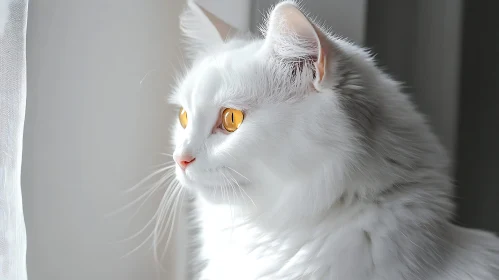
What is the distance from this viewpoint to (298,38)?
807mm

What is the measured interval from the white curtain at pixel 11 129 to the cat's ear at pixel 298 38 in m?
0.41

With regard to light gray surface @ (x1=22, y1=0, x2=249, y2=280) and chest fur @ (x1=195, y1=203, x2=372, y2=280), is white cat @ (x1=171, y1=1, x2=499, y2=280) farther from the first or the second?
light gray surface @ (x1=22, y1=0, x2=249, y2=280)

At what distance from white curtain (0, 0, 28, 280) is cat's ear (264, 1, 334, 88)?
1.34 ft

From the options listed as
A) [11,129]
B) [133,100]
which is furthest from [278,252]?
[133,100]

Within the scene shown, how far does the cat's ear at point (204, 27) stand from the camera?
3.70 feet

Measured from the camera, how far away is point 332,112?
2.70 ft

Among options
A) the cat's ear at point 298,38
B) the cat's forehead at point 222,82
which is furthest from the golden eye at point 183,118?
the cat's ear at point 298,38

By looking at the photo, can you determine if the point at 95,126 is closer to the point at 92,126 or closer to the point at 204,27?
the point at 92,126

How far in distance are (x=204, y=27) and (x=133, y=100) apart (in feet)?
0.95

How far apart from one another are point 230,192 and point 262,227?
100 mm

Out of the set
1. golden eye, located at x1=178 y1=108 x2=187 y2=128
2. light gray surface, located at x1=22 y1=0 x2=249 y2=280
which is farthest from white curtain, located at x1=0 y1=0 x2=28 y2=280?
golden eye, located at x1=178 y1=108 x2=187 y2=128

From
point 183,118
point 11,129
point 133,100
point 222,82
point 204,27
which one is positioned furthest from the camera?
point 133,100

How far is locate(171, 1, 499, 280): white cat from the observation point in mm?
822

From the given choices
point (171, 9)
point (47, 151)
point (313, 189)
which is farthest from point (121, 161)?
point (313, 189)
